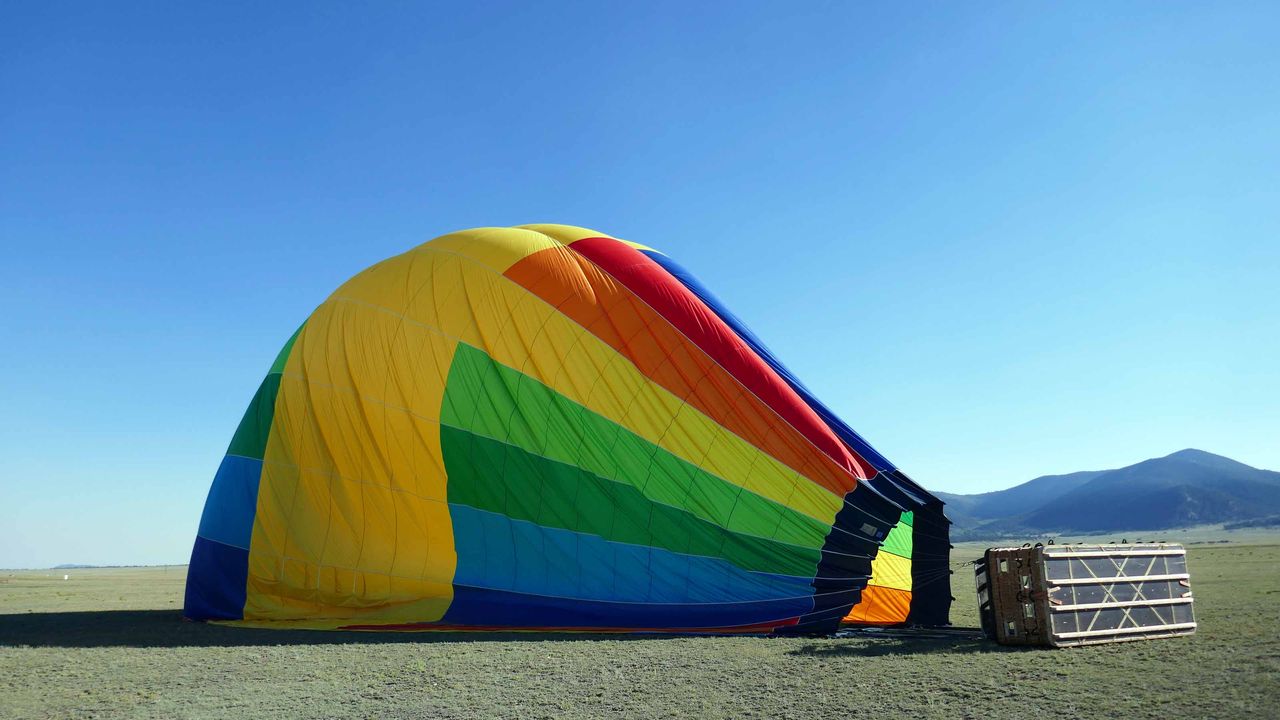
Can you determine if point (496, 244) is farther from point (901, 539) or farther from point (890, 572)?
point (890, 572)

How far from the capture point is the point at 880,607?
472 inches

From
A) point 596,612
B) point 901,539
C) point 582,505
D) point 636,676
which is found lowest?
point 636,676

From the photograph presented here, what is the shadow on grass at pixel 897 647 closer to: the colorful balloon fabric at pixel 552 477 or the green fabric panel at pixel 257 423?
the colorful balloon fabric at pixel 552 477

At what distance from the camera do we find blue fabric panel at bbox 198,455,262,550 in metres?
14.6

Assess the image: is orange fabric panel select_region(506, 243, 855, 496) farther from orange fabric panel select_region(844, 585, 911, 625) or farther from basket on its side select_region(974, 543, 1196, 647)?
basket on its side select_region(974, 543, 1196, 647)

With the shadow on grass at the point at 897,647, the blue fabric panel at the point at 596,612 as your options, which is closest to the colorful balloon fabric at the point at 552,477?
the blue fabric panel at the point at 596,612

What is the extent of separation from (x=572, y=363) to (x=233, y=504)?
6916 mm

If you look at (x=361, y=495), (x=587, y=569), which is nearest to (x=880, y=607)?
(x=587, y=569)

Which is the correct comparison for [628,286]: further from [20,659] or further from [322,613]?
[20,659]

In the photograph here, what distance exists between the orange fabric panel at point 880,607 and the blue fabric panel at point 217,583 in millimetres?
10284

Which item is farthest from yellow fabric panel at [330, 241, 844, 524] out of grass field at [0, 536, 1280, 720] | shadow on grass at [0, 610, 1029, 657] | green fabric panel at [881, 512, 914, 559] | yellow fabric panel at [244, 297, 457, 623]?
grass field at [0, 536, 1280, 720]

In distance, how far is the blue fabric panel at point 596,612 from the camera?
38.8 feet

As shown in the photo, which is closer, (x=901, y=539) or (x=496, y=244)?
(x=901, y=539)

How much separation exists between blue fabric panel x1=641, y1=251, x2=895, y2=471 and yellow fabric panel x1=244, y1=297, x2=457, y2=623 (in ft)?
14.4
